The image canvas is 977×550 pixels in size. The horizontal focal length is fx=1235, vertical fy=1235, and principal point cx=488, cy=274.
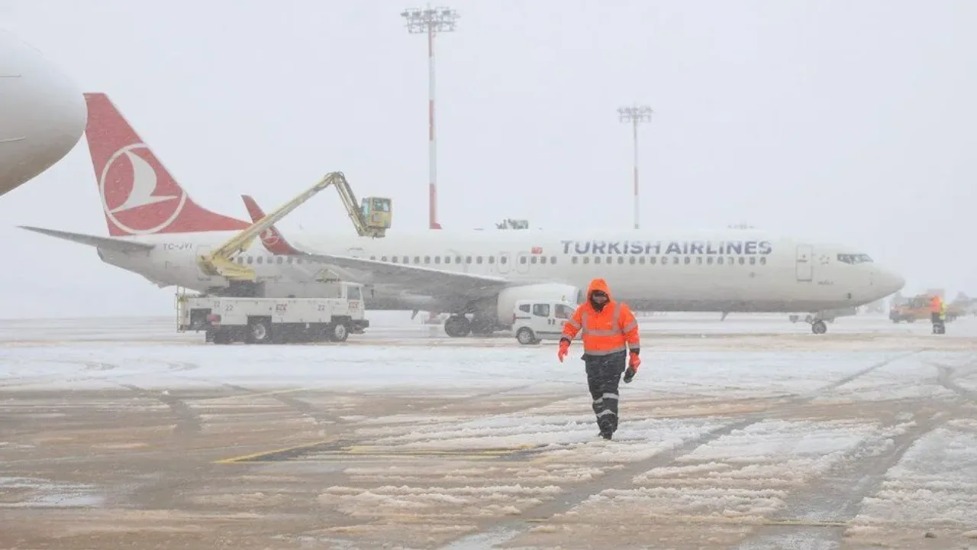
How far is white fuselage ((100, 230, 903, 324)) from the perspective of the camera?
43469 mm

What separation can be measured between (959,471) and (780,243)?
112 feet

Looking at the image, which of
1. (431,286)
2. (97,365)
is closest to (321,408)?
(97,365)

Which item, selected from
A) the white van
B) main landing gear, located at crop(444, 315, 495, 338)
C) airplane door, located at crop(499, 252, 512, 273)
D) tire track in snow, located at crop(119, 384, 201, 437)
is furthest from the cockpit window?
tire track in snow, located at crop(119, 384, 201, 437)

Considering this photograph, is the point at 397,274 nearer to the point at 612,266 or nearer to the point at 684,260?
the point at 612,266

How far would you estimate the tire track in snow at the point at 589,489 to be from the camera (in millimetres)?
7465

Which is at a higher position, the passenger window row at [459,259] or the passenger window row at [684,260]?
the passenger window row at [459,259]

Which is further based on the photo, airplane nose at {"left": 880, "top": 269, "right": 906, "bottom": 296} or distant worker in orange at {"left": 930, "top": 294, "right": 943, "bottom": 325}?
distant worker in orange at {"left": 930, "top": 294, "right": 943, "bottom": 325}

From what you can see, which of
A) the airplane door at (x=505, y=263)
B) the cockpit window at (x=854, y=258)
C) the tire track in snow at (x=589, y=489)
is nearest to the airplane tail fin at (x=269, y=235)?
the airplane door at (x=505, y=263)

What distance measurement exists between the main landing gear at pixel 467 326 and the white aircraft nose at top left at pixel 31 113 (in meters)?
32.4

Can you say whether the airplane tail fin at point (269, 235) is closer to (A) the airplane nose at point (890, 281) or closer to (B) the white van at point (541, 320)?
(B) the white van at point (541, 320)

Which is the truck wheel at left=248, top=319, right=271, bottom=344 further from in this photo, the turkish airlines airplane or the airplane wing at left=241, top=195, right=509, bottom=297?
the airplane wing at left=241, top=195, right=509, bottom=297

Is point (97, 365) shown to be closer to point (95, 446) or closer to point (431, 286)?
point (95, 446)

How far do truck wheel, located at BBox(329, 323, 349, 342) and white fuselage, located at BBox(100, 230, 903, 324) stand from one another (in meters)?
2.50

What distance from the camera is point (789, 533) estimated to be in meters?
7.52
